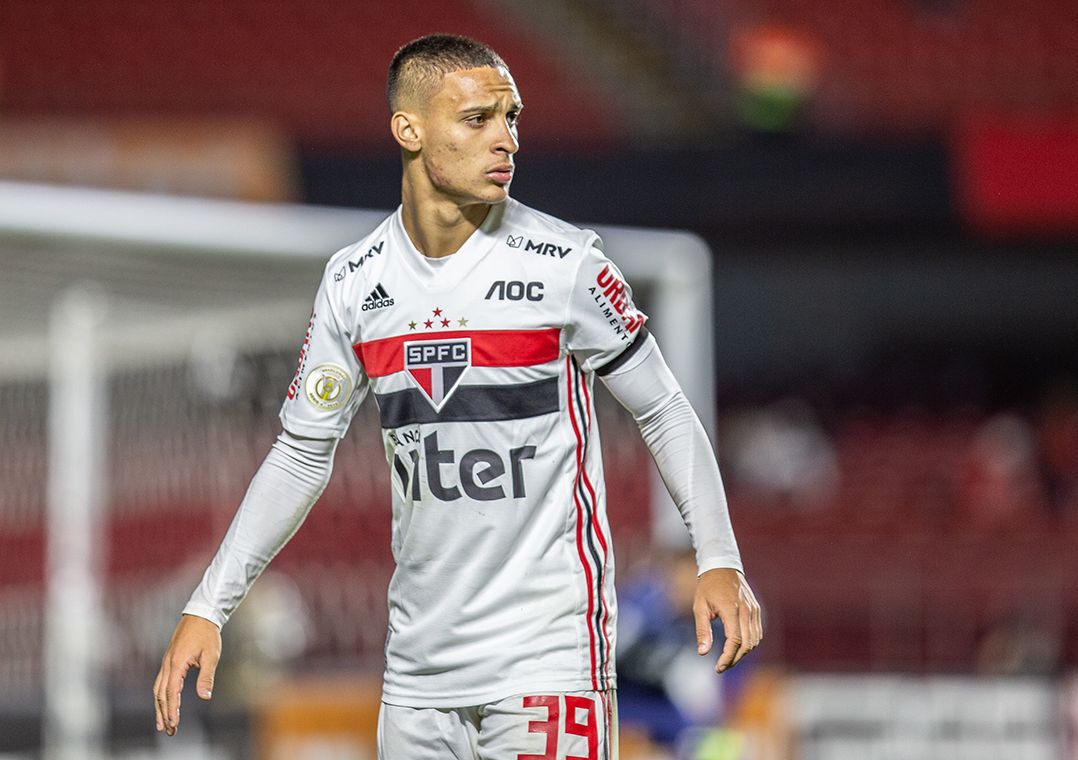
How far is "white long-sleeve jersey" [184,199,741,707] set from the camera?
2.91 meters

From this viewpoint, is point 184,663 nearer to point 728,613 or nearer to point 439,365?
point 439,365

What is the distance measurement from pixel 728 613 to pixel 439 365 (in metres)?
0.63

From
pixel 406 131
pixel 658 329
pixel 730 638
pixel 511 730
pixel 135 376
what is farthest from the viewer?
pixel 135 376

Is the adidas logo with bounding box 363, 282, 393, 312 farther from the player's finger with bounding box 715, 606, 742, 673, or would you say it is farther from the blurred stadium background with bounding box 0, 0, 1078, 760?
the blurred stadium background with bounding box 0, 0, 1078, 760

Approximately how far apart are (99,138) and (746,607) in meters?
11.8

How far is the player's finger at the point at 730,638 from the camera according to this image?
274 centimetres

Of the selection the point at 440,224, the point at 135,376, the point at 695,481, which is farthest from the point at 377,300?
the point at 135,376

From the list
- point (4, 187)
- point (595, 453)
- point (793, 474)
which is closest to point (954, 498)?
point (793, 474)

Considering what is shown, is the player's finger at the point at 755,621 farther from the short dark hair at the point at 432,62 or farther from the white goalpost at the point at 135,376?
the white goalpost at the point at 135,376

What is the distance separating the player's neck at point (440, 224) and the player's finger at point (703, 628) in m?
0.75

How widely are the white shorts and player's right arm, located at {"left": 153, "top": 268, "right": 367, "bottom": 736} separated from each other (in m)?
0.35

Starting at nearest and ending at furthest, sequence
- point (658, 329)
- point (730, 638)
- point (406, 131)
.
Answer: point (730, 638) → point (406, 131) → point (658, 329)

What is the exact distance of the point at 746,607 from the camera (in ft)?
9.20

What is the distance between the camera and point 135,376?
32.0 ft
